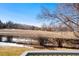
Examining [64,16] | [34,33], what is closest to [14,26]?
[34,33]

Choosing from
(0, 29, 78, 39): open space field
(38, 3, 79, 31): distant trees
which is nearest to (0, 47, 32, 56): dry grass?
(0, 29, 78, 39): open space field

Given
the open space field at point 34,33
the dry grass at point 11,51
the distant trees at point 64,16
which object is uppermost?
the distant trees at point 64,16

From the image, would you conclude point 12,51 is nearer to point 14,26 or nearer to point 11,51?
point 11,51

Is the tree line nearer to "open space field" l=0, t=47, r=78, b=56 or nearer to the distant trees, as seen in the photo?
the distant trees

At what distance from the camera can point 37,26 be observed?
4668 mm

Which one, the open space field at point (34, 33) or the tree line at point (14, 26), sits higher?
the tree line at point (14, 26)

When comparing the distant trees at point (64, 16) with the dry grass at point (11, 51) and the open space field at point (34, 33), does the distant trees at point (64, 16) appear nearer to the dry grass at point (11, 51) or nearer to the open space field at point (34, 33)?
the open space field at point (34, 33)

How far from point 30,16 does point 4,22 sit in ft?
1.21

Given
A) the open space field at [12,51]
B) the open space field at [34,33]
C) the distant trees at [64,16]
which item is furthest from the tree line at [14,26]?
the open space field at [12,51]

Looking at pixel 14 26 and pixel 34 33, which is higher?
pixel 14 26

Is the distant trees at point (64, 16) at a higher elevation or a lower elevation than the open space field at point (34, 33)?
higher

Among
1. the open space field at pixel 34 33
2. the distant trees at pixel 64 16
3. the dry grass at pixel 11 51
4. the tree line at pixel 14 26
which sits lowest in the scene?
the dry grass at pixel 11 51

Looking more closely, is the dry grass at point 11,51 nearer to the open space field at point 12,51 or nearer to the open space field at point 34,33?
the open space field at point 12,51

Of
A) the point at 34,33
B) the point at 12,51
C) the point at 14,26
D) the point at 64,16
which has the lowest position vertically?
the point at 12,51
